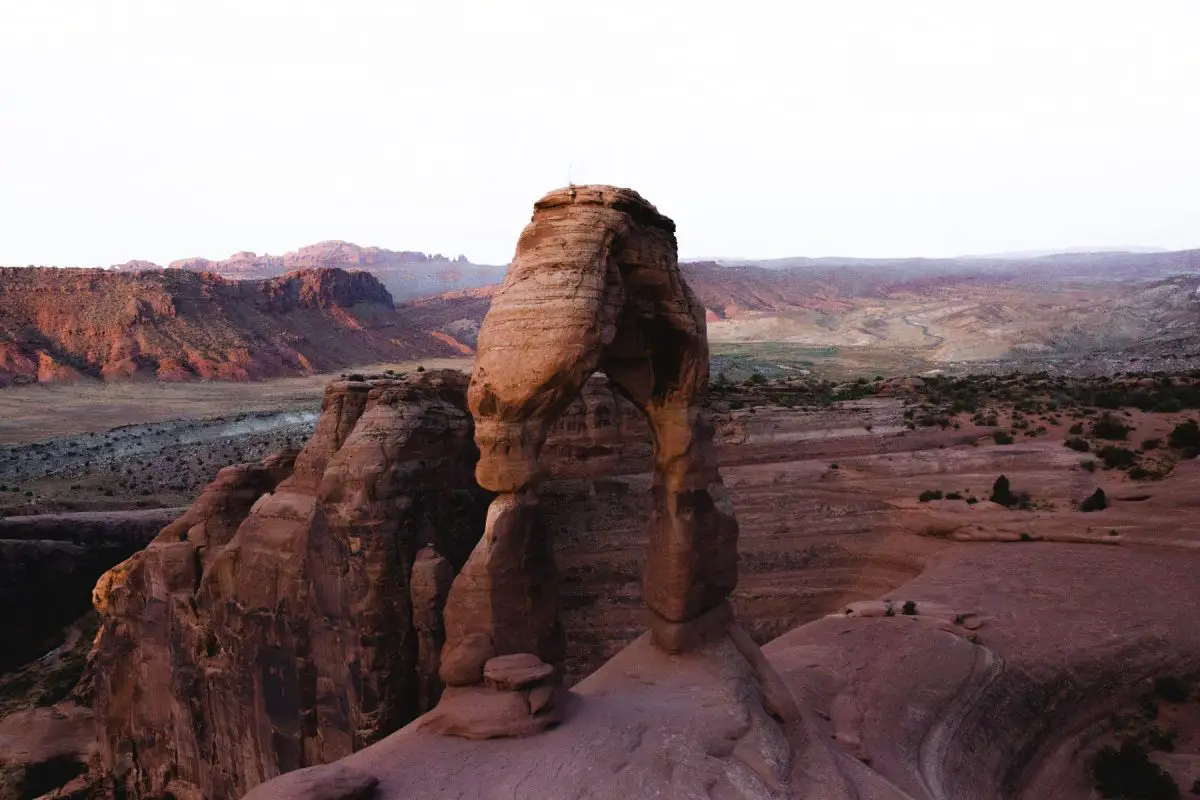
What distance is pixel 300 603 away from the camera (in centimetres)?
1133

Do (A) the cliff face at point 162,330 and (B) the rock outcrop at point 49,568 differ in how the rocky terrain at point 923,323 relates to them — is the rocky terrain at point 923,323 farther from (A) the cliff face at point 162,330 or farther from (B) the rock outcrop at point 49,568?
(B) the rock outcrop at point 49,568

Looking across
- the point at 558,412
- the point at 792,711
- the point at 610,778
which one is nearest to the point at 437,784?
the point at 610,778

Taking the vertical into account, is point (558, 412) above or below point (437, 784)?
above

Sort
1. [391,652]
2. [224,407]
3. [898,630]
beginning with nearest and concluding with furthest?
[391,652]
[898,630]
[224,407]

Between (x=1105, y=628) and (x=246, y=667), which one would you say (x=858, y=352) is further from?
(x=246, y=667)

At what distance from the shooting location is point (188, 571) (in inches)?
527

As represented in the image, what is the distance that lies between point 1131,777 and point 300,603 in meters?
11.8

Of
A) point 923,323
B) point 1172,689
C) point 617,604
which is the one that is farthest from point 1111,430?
point 923,323

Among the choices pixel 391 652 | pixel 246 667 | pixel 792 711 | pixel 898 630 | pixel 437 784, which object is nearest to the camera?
pixel 437 784

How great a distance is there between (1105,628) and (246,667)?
14.1 m

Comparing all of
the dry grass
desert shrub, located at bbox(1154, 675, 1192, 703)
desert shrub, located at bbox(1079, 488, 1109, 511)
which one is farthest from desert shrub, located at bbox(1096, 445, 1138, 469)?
the dry grass

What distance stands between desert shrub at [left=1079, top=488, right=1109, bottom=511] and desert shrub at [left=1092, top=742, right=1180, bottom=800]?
7.94 m

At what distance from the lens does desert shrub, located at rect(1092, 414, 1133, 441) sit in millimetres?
21219

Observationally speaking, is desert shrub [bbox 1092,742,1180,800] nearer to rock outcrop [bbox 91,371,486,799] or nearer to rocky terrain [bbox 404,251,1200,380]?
rock outcrop [bbox 91,371,486,799]
